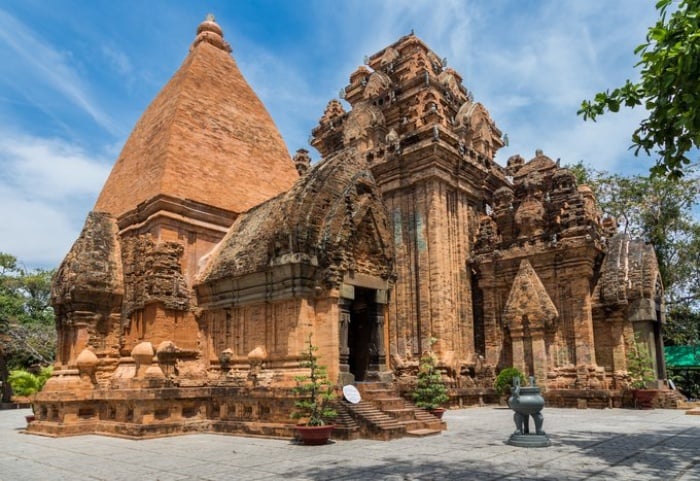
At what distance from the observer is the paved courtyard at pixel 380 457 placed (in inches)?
319

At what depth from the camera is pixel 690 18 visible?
22.0 feet

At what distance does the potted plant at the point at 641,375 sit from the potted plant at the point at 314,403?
42.0ft

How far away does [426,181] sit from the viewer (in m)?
23.4

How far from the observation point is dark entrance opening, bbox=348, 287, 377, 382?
14.8m

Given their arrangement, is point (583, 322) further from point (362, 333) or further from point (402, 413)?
point (402, 413)

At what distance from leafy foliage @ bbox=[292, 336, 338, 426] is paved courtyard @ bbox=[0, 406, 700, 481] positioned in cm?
60

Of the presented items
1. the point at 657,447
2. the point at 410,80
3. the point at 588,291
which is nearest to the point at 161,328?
the point at 657,447

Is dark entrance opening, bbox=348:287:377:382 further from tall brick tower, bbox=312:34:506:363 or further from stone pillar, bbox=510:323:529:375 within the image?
stone pillar, bbox=510:323:529:375

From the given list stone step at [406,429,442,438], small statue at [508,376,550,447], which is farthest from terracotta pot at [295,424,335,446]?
small statue at [508,376,550,447]

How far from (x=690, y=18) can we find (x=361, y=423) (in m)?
9.21

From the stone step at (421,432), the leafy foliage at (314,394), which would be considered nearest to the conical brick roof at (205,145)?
the leafy foliage at (314,394)

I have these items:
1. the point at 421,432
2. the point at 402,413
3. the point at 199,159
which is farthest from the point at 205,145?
the point at 421,432

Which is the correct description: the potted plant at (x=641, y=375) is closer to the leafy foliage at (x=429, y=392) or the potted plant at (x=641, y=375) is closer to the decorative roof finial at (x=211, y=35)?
the leafy foliage at (x=429, y=392)

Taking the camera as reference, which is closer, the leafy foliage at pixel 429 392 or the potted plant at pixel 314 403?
the potted plant at pixel 314 403
